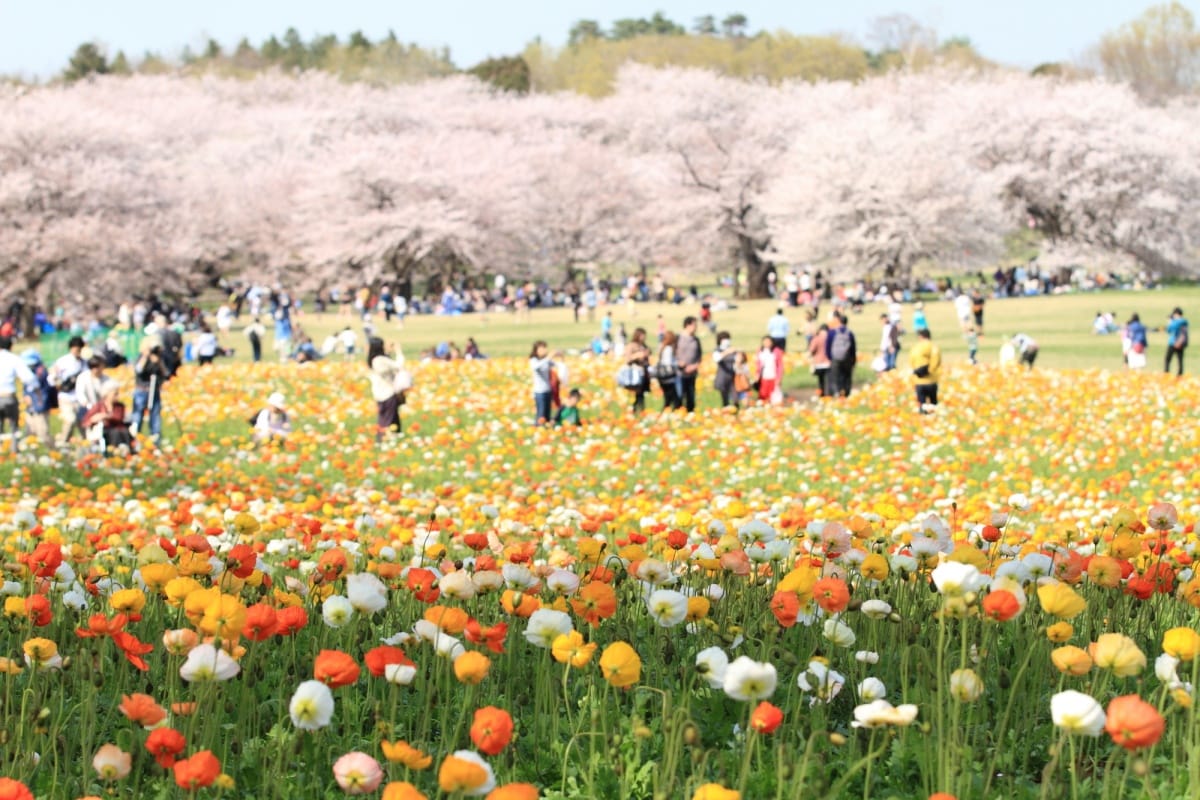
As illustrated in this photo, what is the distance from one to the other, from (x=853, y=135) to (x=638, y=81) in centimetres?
2206

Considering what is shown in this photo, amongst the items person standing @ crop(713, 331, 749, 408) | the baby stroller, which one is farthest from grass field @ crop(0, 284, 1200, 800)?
person standing @ crop(713, 331, 749, 408)

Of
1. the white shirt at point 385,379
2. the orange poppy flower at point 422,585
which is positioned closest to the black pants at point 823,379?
the white shirt at point 385,379

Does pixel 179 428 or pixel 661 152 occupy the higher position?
pixel 661 152

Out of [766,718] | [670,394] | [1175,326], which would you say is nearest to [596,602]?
[766,718]

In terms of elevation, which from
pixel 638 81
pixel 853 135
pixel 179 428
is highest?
pixel 638 81

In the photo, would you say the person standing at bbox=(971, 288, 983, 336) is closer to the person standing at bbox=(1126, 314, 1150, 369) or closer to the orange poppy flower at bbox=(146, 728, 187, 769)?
the person standing at bbox=(1126, 314, 1150, 369)

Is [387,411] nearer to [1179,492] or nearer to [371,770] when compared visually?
[1179,492]

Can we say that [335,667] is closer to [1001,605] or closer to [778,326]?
[1001,605]

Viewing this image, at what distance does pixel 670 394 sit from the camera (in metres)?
21.1

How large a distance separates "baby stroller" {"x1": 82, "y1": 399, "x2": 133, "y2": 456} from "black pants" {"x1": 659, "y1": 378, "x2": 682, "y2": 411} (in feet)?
26.9

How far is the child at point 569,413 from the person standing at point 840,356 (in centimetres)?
454

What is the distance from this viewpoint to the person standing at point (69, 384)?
18266 mm

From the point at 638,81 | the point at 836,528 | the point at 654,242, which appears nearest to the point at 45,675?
the point at 836,528

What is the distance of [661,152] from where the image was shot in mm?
71875
